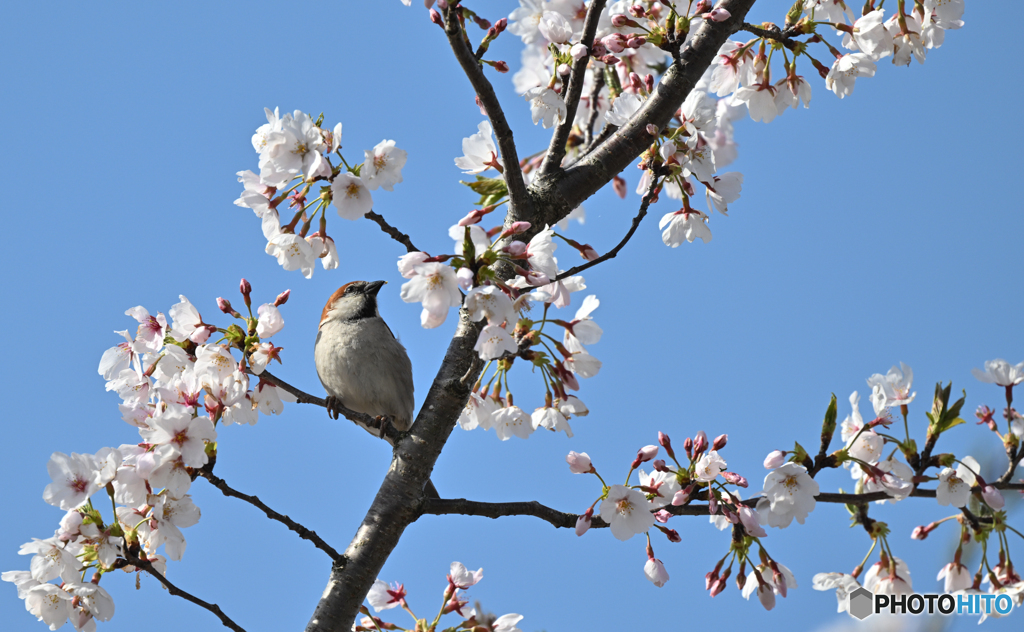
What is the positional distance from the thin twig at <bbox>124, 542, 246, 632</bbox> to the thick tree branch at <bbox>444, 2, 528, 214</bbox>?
207 centimetres

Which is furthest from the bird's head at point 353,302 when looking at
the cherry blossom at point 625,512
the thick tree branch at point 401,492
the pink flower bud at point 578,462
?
the cherry blossom at point 625,512

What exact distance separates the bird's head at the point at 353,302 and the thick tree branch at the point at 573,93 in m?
2.56

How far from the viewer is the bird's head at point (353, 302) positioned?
5988 mm

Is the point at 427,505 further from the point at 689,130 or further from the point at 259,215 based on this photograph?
the point at 689,130

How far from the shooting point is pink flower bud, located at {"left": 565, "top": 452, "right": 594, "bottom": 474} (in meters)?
3.23

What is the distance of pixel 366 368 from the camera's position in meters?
5.33

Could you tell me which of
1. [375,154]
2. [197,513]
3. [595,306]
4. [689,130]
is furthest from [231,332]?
[689,130]

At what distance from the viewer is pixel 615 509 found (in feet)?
10.3

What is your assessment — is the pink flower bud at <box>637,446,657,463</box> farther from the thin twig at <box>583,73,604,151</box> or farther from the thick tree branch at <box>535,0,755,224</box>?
the thin twig at <box>583,73,604,151</box>

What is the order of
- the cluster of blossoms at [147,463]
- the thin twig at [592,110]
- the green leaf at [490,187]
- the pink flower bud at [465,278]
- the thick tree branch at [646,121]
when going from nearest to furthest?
the pink flower bud at [465,278]
the cluster of blossoms at [147,463]
the thick tree branch at [646,121]
the green leaf at [490,187]
the thin twig at [592,110]

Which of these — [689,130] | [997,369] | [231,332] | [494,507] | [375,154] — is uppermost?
[689,130]

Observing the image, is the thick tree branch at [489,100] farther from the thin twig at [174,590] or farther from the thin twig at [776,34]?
the thin twig at [174,590]

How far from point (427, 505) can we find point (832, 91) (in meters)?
2.72

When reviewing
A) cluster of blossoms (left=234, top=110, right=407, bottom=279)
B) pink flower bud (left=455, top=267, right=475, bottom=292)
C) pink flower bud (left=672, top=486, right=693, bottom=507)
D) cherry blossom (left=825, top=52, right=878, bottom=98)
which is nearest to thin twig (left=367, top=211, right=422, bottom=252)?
cluster of blossoms (left=234, top=110, right=407, bottom=279)
